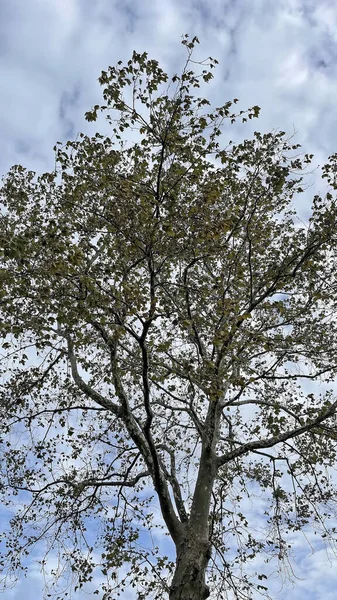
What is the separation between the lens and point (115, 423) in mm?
11578

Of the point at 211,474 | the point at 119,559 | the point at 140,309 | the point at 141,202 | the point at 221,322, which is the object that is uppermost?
the point at 141,202

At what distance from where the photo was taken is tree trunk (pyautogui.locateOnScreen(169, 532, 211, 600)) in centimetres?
735

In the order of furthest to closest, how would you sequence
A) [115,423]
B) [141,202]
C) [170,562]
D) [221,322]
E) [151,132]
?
[115,423] → [170,562] → [221,322] → [151,132] → [141,202]

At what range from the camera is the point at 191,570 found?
7520mm

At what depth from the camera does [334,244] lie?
376 inches

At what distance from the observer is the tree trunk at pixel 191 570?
7.35 metres

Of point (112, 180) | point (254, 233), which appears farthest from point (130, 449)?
point (112, 180)

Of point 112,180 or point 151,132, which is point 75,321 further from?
point 151,132

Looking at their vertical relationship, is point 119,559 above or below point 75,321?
below

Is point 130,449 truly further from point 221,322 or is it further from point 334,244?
point 334,244

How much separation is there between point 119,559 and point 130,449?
7.58 ft

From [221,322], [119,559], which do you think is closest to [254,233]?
[221,322]

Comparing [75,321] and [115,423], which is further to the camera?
[115,423]

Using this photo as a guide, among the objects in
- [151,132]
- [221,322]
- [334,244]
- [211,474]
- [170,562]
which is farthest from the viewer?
[170,562]
